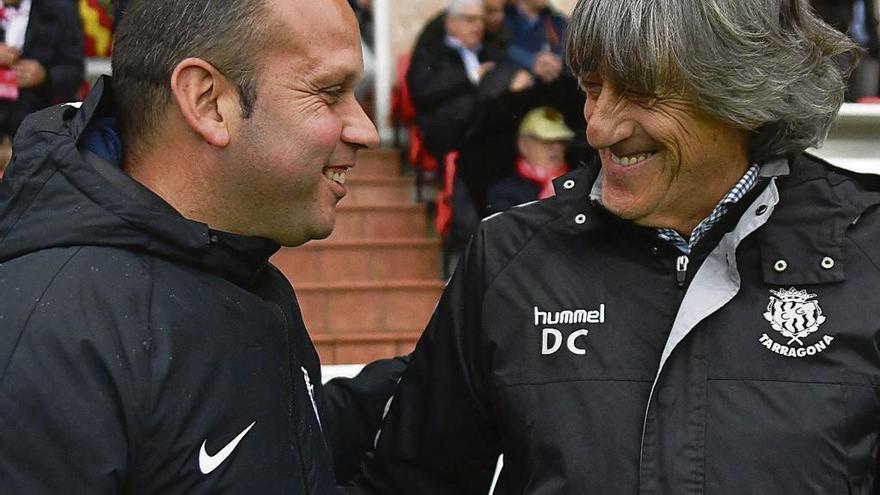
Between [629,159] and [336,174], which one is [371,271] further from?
[336,174]

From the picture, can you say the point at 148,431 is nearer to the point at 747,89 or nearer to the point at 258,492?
the point at 258,492

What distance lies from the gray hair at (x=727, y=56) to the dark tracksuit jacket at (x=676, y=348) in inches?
4.3

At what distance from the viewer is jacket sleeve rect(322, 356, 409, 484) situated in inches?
101

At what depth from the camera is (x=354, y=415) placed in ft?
8.54

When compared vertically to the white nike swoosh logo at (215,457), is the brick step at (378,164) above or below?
above

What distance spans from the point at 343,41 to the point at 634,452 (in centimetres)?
80

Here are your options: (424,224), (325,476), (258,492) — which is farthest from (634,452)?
(424,224)

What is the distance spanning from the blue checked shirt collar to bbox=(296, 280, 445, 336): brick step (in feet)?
16.7

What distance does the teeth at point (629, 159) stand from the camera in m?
2.23

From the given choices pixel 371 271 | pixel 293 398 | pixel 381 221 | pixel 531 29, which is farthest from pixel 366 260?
pixel 293 398

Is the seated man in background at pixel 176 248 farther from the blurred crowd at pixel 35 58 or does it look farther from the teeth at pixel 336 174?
the blurred crowd at pixel 35 58

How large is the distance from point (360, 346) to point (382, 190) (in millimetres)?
2610

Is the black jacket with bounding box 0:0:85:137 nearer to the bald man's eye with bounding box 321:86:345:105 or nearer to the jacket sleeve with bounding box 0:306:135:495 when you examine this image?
the bald man's eye with bounding box 321:86:345:105

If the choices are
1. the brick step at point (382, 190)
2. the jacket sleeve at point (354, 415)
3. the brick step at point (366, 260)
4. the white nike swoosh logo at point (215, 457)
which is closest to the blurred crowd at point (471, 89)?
the brick step at point (366, 260)
